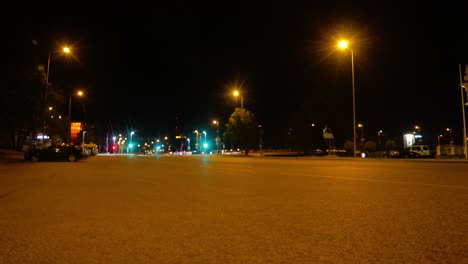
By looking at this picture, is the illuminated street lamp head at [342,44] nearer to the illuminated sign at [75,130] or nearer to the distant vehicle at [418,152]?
the distant vehicle at [418,152]

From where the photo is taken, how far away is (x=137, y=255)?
5.56 meters

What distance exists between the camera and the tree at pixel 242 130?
64.4m

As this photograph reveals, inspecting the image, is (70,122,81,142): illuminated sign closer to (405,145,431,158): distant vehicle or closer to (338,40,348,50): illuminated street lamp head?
(405,145,431,158): distant vehicle

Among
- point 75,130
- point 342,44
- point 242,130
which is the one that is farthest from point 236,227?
point 75,130

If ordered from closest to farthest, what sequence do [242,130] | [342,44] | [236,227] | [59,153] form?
1. [236,227]
2. [342,44]
3. [59,153]
4. [242,130]

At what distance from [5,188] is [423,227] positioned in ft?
41.6

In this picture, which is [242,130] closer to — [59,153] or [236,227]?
[59,153]

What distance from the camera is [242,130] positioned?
211 feet

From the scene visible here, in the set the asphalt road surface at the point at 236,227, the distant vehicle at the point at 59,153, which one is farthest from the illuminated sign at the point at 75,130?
the asphalt road surface at the point at 236,227

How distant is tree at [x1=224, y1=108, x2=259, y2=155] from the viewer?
64.4 m

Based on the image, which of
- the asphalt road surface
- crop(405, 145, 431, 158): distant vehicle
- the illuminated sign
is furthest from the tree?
the illuminated sign

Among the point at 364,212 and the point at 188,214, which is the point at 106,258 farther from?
the point at 364,212

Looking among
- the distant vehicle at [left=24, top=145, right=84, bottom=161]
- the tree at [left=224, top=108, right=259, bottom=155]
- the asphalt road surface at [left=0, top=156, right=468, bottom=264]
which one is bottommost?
the asphalt road surface at [left=0, top=156, right=468, bottom=264]

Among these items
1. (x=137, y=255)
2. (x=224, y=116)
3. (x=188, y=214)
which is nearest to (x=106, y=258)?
(x=137, y=255)
